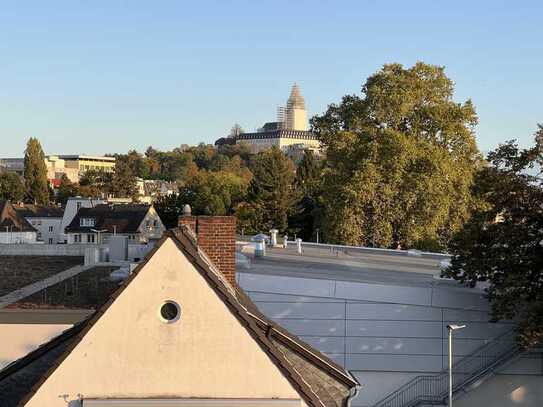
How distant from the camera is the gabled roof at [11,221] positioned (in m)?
85.2

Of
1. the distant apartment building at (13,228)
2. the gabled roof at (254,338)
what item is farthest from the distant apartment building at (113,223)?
Result: the gabled roof at (254,338)

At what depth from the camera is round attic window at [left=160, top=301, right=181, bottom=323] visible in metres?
9.38

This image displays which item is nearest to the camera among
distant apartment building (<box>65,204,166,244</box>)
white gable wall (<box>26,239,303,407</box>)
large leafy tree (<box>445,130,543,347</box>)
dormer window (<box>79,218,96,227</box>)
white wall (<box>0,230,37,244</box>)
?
white gable wall (<box>26,239,303,407</box>)

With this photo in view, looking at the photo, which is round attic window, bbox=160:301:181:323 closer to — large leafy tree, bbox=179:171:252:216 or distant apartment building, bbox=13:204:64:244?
large leafy tree, bbox=179:171:252:216

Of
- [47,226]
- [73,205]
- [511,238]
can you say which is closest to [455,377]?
[511,238]

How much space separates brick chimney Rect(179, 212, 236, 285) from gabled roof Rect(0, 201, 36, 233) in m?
76.6

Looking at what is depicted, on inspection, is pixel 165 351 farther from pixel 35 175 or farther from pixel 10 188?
pixel 35 175

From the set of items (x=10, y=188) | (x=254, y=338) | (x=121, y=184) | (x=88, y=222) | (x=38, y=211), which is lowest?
(x=88, y=222)

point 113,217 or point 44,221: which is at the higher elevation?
point 113,217

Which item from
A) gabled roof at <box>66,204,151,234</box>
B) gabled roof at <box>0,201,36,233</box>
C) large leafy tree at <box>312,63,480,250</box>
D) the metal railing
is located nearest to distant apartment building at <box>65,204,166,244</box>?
gabled roof at <box>66,204,151,234</box>

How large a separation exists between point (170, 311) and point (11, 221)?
268 ft

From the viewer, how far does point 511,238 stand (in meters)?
20.7

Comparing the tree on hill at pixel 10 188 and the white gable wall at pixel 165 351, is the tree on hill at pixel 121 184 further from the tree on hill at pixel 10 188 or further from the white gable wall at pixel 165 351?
the white gable wall at pixel 165 351

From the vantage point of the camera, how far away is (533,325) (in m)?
18.9
